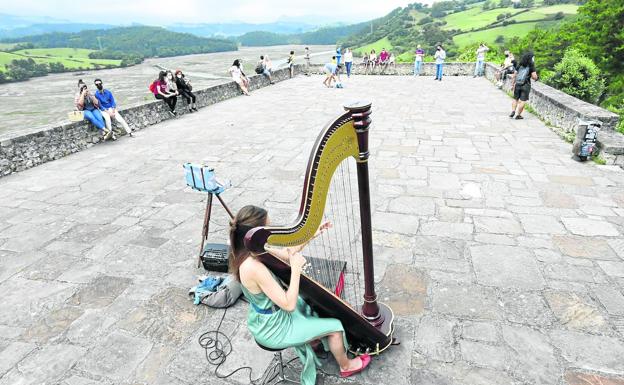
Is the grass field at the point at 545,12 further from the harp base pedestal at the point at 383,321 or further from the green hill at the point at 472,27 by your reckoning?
the harp base pedestal at the point at 383,321

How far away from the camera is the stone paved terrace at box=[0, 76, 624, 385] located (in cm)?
260

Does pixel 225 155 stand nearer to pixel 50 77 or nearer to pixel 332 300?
pixel 332 300

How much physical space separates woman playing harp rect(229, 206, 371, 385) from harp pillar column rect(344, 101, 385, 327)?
0.28m

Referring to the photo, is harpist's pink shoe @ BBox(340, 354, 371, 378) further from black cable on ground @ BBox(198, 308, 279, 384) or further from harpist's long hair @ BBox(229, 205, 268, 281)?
harpist's long hair @ BBox(229, 205, 268, 281)

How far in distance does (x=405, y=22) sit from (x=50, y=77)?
273 ft

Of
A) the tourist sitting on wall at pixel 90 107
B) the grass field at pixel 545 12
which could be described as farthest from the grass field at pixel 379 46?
the tourist sitting on wall at pixel 90 107

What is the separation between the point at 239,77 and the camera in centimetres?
1353

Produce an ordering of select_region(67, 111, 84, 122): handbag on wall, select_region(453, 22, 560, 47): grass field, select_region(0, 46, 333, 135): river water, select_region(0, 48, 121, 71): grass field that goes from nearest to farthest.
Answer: select_region(67, 111, 84, 122): handbag on wall
select_region(0, 46, 333, 135): river water
select_region(453, 22, 560, 47): grass field
select_region(0, 48, 121, 71): grass field

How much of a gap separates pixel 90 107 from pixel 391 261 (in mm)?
7400

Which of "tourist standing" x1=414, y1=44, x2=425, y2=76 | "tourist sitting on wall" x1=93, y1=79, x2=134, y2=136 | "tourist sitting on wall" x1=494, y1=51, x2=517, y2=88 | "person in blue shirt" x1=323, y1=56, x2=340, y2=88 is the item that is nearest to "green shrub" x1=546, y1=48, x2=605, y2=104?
"tourist sitting on wall" x1=494, y1=51, x2=517, y2=88

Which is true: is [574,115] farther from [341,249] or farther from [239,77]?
[239,77]

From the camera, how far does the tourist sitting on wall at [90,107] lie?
25.4ft

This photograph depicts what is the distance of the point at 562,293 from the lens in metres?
3.12

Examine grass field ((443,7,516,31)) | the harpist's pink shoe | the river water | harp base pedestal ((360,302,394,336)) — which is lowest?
the river water
